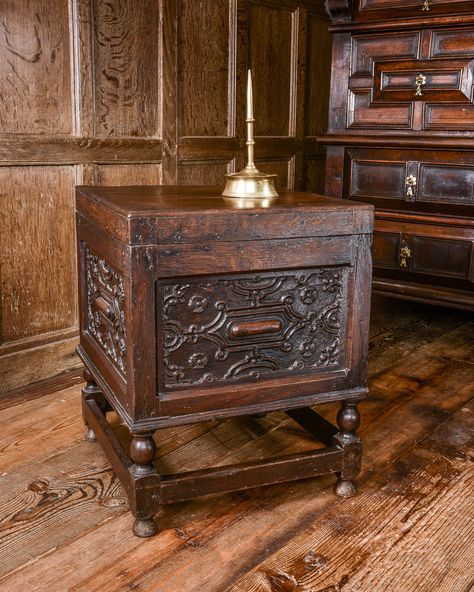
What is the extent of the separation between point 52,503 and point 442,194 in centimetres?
162

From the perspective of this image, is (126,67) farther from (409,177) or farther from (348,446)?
(348,446)

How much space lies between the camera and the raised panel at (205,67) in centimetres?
267

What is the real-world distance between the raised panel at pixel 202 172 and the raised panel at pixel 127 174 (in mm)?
156

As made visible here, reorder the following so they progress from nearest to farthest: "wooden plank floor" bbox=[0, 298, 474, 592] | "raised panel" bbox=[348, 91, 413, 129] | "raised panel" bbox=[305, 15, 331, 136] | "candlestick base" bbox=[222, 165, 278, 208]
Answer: "wooden plank floor" bbox=[0, 298, 474, 592] < "candlestick base" bbox=[222, 165, 278, 208] < "raised panel" bbox=[348, 91, 413, 129] < "raised panel" bbox=[305, 15, 331, 136]

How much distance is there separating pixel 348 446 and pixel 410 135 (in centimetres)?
127

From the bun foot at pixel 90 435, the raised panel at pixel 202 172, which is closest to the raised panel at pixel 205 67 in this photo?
the raised panel at pixel 202 172

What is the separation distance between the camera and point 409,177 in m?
2.41

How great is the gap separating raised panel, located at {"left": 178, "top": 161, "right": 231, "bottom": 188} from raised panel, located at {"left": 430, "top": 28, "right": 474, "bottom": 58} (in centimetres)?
91

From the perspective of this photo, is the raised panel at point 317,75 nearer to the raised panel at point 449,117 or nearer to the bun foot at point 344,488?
the raised panel at point 449,117

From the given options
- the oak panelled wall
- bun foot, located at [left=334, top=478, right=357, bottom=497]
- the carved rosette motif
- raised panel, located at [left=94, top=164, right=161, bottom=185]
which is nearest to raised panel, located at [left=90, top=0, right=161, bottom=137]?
the oak panelled wall

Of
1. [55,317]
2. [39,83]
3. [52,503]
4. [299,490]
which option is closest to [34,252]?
[55,317]

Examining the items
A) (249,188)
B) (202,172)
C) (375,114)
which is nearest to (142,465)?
(249,188)

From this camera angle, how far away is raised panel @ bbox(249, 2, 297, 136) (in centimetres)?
305

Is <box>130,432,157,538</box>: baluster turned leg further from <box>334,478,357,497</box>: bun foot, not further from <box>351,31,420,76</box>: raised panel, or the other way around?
<box>351,31,420,76</box>: raised panel
